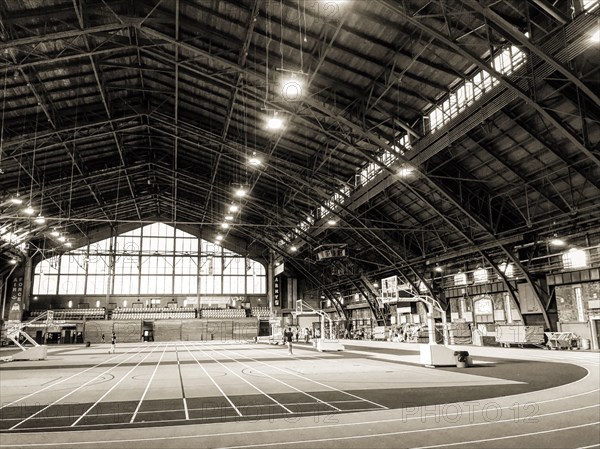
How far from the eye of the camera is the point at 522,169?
76.8 ft

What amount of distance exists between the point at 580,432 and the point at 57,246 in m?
52.9

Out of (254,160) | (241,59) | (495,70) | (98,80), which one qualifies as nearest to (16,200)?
(98,80)

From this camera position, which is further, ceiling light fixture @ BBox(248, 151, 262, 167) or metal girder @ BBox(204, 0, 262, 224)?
ceiling light fixture @ BBox(248, 151, 262, 167)

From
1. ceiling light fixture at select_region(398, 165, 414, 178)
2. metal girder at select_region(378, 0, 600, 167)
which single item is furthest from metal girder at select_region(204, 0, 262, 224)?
ceiling light fixture at select_region(398, 165, 414, 178)

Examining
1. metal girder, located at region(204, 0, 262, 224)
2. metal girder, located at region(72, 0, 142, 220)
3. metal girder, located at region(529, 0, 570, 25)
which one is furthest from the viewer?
metal girder, located at region(204, 0, 262, 224)

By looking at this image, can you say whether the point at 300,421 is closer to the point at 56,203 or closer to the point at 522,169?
the point at 522,169

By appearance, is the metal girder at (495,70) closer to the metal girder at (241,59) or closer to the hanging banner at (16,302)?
the metal girder at (241,59)

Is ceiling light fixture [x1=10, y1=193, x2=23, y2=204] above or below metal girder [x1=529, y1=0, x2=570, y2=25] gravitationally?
below

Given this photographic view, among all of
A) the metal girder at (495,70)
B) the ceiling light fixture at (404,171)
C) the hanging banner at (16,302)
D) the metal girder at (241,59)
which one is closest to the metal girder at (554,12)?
the metal girder at (495,70)

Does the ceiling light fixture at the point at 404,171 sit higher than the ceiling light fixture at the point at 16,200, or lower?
lower

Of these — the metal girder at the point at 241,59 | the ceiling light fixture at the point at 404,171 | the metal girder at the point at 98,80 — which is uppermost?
the metal girder at the point at 98,80

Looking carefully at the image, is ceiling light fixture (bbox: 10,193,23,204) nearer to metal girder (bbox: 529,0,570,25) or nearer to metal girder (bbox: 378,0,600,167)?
metal girder (bbox: 378,0,600,167)

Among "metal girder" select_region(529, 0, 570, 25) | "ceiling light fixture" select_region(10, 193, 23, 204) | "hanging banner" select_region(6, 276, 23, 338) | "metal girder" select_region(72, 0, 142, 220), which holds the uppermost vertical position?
"metal girder" select_region(72, 0, 142, 220)

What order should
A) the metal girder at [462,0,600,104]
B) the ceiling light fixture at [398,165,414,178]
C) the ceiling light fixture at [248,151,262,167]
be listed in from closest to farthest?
the metal girder at [462,0,600,104] → the ceiling light fixture at [398,165,414,178] → the ceiling light fixture at [248,151,262,167]
